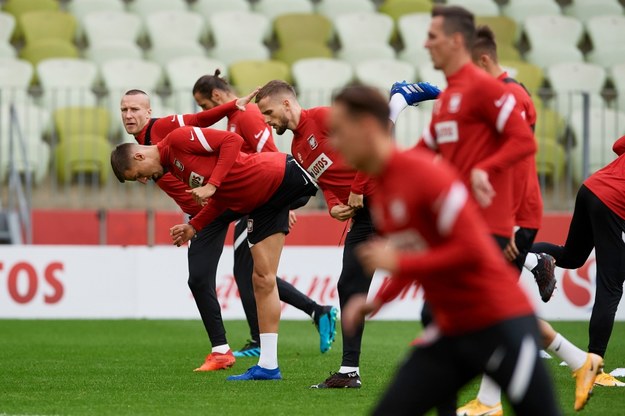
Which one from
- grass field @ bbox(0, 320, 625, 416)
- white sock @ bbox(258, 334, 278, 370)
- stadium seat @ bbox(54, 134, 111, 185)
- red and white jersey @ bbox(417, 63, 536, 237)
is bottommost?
grass field @ bbox(0, 320, 625, 416)

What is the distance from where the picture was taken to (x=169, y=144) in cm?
775

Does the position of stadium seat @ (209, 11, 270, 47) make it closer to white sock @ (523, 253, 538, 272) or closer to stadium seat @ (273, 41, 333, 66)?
stadium seat @ (273, 41, 333, 66)

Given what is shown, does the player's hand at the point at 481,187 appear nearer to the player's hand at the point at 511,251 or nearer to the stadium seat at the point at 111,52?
the player's hand at the point at 511,251

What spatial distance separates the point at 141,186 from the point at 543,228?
5.55 metres

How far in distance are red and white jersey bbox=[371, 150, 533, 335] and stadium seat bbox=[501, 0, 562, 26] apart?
15566 millimetres

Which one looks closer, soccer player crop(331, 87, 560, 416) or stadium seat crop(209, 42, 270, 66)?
soccer player crop(331, 87, 560, 416)

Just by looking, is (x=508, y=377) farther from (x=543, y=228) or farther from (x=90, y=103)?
(x=90, y=103)

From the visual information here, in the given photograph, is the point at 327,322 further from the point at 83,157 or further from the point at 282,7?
the point at 282,7

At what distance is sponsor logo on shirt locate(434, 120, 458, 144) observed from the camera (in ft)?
18.1

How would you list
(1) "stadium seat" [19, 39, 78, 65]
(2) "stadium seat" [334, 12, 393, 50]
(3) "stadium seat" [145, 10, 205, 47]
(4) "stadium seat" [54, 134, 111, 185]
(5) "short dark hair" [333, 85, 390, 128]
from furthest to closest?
(2) "stadium seat" [334, 12, 393, 50]
(3) "stadium seat" [145, 10, 205, 47]
(1) "stadium seat" [19, 39, 78, 65]
(4) "stadium seat" [54, 134, 111, 185]
(5) "short dark hair" [333, 85, 390, 128]

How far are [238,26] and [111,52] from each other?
2.15m

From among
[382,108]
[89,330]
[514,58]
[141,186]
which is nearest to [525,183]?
[382,108]

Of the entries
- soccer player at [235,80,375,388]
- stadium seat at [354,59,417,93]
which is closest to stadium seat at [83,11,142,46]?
stadium seat at [354,59,417,93]

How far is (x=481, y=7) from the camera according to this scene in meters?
18.9
